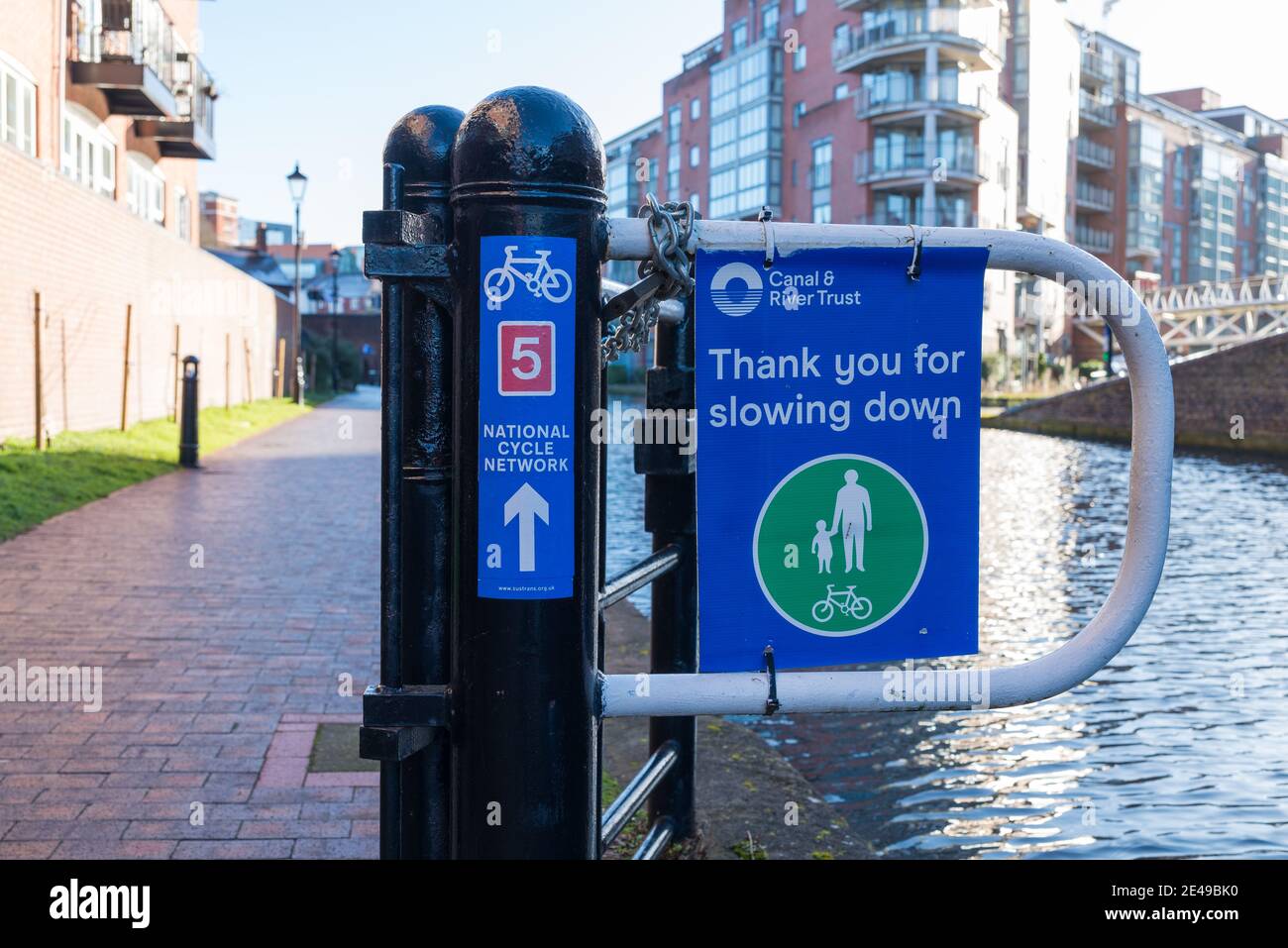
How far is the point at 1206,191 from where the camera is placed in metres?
82.2

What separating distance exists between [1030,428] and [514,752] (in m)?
34.9

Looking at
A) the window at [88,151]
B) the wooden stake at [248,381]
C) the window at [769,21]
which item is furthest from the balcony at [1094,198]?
the window at [88,151]

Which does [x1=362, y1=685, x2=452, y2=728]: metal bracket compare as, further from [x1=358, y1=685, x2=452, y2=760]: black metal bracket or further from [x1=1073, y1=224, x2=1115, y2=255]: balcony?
[x1=1073, y1=224, x2=1115, y2=255]: balcony

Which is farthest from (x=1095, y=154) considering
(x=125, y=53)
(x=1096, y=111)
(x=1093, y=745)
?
(x=1093, y=745)

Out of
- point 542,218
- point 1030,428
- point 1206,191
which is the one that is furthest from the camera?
point 1206,191

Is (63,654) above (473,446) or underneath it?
underneath

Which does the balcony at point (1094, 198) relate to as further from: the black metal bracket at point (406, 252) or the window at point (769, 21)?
the black metal bracket at point (406, 252)

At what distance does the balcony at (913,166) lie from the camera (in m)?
51.6

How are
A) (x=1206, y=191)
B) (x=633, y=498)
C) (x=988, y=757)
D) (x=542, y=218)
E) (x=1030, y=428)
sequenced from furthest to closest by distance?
(x=1206, y=191)
(x=1030, y=428)
(x=633, y=498)
(x=988, y=757)
(x=542, y=218)

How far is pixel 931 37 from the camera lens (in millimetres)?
51125

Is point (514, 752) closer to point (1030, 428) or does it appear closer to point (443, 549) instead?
point (443, 549)
